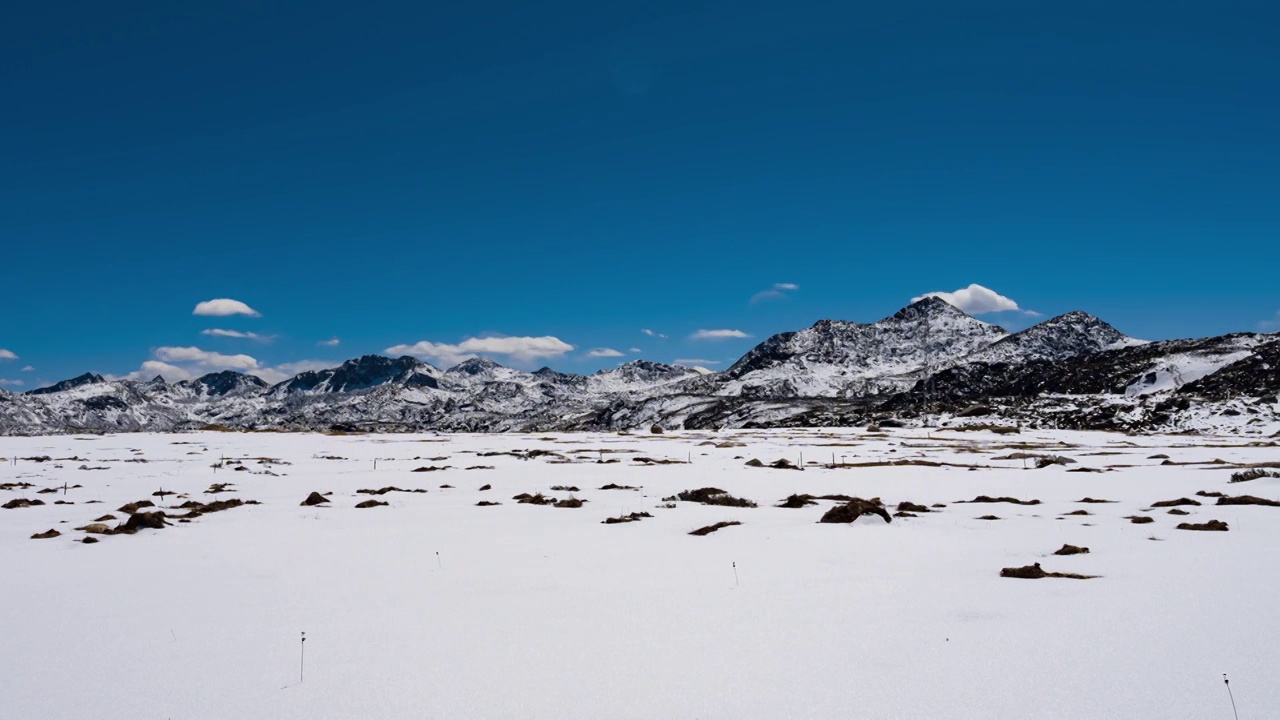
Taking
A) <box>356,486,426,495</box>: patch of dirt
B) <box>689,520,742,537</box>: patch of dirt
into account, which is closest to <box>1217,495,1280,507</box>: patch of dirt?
<box>689,520,742,537</box>: patch of dirt

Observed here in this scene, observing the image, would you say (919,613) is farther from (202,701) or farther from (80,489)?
(80,489)

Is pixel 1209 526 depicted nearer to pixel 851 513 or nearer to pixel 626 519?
pixel 851 513

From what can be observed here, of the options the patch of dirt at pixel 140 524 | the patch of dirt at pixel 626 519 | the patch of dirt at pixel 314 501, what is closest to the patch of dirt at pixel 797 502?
the patch of dirt at pixel 626 519

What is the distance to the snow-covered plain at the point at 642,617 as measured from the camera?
5.82 m

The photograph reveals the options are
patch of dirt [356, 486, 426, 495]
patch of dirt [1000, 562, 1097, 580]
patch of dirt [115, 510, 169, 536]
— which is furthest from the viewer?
patch of dirt [356, 486, 426, 495]

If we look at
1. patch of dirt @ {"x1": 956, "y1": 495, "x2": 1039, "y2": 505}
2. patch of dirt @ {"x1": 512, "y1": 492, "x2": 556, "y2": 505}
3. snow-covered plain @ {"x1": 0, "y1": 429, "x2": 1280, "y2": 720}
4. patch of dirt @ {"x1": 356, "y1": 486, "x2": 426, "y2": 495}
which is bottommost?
patch of dirt @ {"x1": 956, "y1": 495, "x2": 1039, "y2": 505}

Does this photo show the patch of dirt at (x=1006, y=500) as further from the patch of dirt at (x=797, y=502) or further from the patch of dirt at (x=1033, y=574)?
the patch of dirt at (x=1033, y=574)

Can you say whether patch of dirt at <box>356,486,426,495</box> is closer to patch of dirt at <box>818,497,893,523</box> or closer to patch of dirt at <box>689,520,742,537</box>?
patch of dirt at <box>689,520,742,537</box>

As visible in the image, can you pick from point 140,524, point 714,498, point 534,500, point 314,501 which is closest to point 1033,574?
point 714,498

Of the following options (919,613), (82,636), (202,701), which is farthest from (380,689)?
(919,613)

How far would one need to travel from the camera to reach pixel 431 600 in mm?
9055

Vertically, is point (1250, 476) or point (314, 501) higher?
point (314, 501)

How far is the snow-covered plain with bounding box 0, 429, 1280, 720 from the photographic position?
5820 mm

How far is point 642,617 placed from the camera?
8.01 meters
